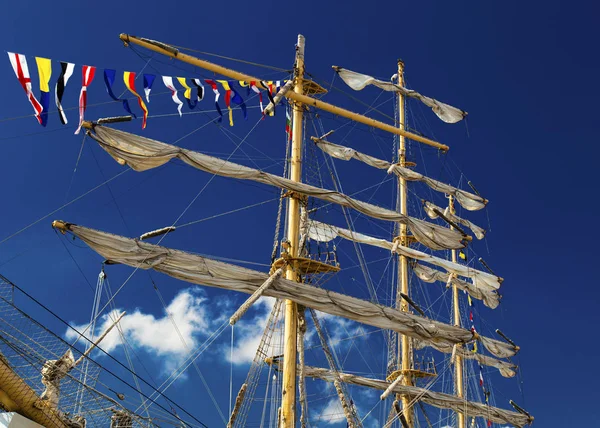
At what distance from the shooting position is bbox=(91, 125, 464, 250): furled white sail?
20.0m

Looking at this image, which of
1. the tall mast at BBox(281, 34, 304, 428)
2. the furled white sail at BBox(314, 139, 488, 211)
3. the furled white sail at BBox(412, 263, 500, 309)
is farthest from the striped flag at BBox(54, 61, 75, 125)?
the furled white sail at BBox(412, 263, 500, 309)

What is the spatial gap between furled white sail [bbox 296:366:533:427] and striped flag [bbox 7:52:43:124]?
17.9 metres

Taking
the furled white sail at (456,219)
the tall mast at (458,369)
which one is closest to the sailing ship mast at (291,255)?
the tall mast at (458,369)

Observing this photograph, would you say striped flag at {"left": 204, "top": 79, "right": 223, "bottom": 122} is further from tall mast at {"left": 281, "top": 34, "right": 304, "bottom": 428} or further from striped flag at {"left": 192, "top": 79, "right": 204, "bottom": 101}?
tall mast at {"left": 281, "top": 34, "right": 304, "bottom": 428}

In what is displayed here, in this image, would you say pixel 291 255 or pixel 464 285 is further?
pixel 464 285

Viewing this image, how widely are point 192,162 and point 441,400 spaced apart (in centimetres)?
1973

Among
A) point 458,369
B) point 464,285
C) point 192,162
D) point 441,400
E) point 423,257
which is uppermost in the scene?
point 464,285

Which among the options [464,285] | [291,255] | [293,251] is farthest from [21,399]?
[464,285]

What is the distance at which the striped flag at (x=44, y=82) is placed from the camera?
15.6 metres

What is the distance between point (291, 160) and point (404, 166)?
13591mm

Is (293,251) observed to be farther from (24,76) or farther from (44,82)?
(24,76)

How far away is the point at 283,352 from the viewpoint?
21.2 metres

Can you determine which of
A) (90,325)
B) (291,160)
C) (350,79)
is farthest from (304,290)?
(350,79)

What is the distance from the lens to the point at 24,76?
15.6m
